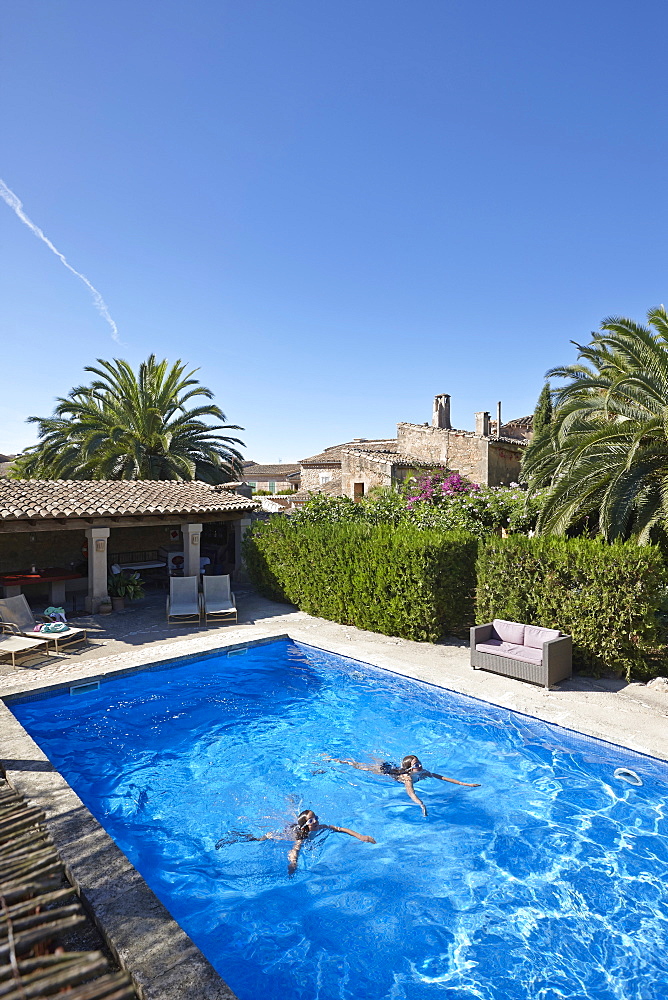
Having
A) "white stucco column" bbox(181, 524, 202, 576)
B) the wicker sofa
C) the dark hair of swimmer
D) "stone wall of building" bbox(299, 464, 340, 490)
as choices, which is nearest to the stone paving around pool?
the wicker sofa

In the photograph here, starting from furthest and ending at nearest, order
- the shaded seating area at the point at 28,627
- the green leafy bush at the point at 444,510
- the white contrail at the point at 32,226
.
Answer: the green leafy bush at the point at 444,510 → the white contrail at the point at 32,226 → the shaded seating area at the point at 28,627

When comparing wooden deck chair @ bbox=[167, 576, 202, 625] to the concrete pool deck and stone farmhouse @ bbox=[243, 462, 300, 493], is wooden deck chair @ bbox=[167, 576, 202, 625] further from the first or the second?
stone farmhouse @ bbox=[243, 462, 300, 493]

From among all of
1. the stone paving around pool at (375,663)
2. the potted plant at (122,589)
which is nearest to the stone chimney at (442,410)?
the stone paving around pool at (375,663)

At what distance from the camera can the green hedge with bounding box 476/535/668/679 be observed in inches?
349

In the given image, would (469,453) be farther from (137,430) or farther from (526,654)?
(526,654)

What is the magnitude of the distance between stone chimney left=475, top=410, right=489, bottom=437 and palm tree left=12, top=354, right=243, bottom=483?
14.3m

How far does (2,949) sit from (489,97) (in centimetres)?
1597

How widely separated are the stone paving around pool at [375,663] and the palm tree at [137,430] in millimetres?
9132

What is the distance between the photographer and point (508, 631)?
10.1 m

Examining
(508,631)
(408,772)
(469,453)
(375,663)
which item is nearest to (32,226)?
(375,663)

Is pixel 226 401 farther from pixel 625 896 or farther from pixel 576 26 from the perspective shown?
pixel 625 896

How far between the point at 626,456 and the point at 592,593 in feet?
9.97

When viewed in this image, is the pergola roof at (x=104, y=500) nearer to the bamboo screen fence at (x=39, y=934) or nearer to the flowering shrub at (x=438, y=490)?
the flowering shrub at (x=438, y=490)

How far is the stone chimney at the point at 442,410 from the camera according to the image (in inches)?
1409
